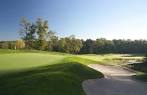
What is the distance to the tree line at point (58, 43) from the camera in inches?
3199

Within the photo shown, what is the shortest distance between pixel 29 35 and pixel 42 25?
207 inches

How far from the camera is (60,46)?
9769cm

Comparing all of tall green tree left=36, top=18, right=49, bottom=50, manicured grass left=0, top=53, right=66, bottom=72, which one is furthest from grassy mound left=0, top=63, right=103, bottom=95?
tall green tree left=36, top=18, right=49, bottom=50

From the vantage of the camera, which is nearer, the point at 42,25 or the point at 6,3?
the point at 6,3

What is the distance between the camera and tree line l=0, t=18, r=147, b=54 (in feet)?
267

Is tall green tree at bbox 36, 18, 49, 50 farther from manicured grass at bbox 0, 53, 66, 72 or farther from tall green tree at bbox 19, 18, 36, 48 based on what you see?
manicured grass at bbox 0, 53, 66, 72

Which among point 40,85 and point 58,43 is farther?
point 58,43

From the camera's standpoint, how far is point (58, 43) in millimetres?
96812

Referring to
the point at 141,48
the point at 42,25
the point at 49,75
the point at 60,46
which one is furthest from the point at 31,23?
the point at 49,75

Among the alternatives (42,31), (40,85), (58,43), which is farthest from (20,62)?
(58,43)

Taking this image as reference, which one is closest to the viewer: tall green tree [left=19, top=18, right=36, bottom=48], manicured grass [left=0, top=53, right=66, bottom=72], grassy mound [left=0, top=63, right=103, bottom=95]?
grassy mound [left=0, top=63, right=103, bottom=95]

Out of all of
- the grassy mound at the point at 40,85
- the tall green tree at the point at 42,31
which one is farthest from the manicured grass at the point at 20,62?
the tall green tree at the point at 42,31

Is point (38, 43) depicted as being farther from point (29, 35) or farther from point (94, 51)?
point (94, 51)

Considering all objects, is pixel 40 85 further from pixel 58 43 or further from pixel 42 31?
pixel 58 43
